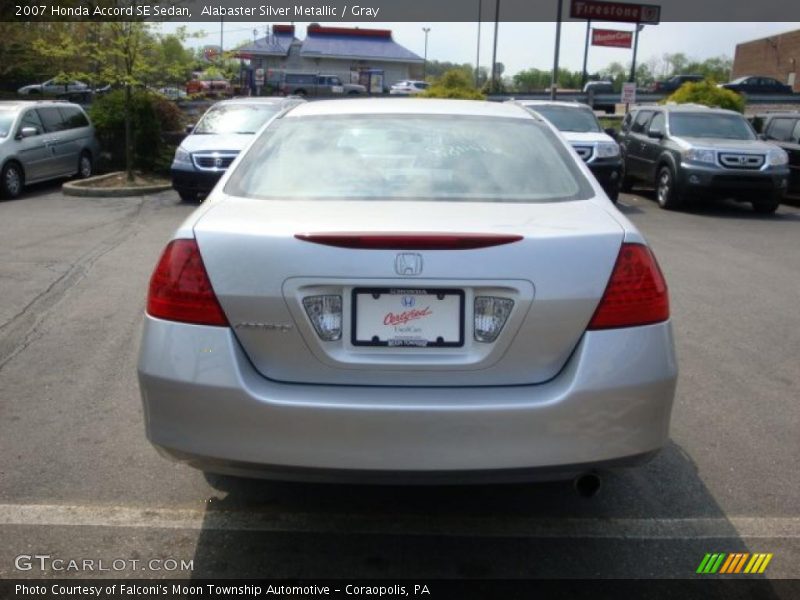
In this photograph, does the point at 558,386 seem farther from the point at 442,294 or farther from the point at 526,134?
the point at 526,134

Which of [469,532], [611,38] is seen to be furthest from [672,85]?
[469,532]

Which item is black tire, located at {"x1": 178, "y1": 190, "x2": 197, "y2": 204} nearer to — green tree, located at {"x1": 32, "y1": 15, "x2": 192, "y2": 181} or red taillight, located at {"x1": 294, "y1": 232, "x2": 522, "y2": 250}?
green tree, located at {"x1": 32, "y1": 15, "x2": 192, "y2": 181}

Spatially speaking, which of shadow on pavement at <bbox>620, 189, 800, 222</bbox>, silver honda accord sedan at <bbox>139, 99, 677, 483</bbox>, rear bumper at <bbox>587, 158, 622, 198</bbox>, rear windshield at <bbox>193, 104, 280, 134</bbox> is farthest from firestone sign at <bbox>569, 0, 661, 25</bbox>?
silver honda accord sedan at <bbox>139, 99, 677, 483</bbox>

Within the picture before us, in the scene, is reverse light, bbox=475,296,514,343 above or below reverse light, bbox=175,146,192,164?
above

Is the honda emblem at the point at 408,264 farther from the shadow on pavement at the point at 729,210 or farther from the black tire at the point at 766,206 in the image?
the black tire at the point at 766,206

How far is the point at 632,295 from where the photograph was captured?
9.21 feet

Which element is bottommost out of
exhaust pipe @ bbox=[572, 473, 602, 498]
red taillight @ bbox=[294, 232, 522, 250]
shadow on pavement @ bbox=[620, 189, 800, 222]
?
shadow on pavement @ bbox=[620, 189, 800, 222]

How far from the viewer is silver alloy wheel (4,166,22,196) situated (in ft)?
46.5

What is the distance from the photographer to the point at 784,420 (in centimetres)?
454

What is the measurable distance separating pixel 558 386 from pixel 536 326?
21 cm

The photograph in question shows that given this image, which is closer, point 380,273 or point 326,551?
point 380,273

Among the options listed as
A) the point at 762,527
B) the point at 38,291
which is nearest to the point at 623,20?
the point at 38,291

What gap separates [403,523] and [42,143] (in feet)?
46.7

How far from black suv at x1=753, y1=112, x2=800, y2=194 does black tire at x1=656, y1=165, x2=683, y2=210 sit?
242 centimetres
